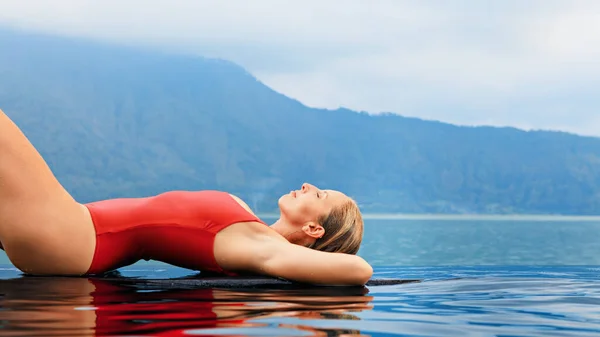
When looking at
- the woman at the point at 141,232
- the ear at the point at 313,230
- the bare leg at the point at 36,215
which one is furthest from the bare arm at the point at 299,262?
the bare leg at the point at 36,215

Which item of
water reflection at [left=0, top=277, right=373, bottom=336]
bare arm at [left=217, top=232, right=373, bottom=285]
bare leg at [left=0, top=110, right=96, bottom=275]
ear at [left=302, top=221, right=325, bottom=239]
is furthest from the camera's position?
ear at [left=302, top=221, right=325, bottom=239]

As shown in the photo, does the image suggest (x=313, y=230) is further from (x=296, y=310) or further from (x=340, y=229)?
(x=296, y=310)

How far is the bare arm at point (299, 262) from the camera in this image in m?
4.59

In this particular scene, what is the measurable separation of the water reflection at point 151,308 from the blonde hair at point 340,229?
1.51 ft

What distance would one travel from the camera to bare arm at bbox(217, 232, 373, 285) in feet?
15.1

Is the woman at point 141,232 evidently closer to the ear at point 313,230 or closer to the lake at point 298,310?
the ear at point 313,230

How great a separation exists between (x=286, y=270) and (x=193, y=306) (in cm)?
100

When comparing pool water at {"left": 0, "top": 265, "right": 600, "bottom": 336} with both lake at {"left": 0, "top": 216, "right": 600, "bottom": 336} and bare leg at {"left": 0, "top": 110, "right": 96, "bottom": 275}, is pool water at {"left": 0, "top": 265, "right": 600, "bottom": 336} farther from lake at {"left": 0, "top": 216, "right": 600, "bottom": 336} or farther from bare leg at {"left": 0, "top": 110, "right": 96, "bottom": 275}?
bare leg at {"left": 0, "top": 110, "right": 96, "bottom": 275}

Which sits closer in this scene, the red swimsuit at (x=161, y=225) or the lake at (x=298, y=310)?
the lake at (x=298, y=310)

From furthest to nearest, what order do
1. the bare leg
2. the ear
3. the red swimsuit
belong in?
the ear → the red swimsuit → the bare leg

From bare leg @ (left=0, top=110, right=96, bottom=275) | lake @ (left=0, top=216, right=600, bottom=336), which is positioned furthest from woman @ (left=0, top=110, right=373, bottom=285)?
lake @ (left=0, top=216, right=600, bottom=336)

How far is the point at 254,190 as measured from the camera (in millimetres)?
159500

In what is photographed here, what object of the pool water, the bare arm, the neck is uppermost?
the neck

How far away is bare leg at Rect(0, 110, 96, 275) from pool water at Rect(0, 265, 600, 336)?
0.15m
